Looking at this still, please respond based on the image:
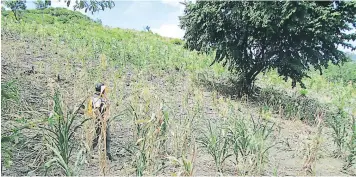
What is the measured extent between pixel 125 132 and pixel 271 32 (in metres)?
3.66

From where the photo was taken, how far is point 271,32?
6.93 meters

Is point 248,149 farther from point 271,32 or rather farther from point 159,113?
point 271,32

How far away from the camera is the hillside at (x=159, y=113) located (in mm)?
3119

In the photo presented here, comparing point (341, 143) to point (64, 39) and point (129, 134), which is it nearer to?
point (129, 134)

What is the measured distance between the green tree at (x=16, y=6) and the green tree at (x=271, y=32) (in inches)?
139

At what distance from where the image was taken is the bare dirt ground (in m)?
3.28

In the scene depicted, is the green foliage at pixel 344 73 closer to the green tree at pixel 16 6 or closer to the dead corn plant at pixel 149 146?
the green tree at pixel 16 6

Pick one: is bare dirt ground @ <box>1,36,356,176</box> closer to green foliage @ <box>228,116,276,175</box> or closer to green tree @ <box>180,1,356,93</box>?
green foliage @ <box>228,116,276,175</box>

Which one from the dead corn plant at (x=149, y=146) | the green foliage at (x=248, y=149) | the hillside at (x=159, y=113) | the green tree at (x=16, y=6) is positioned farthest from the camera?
the green tree at (x=16, y=6)

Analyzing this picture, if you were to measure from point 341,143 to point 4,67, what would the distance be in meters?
4.96

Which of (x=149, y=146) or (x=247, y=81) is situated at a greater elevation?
(x=247, y=81)

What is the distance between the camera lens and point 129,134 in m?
4.34

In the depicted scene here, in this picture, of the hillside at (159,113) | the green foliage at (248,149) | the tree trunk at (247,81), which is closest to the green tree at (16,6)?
the hillside at (159,113)

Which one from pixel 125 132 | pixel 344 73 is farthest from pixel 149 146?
pixel 344 73
